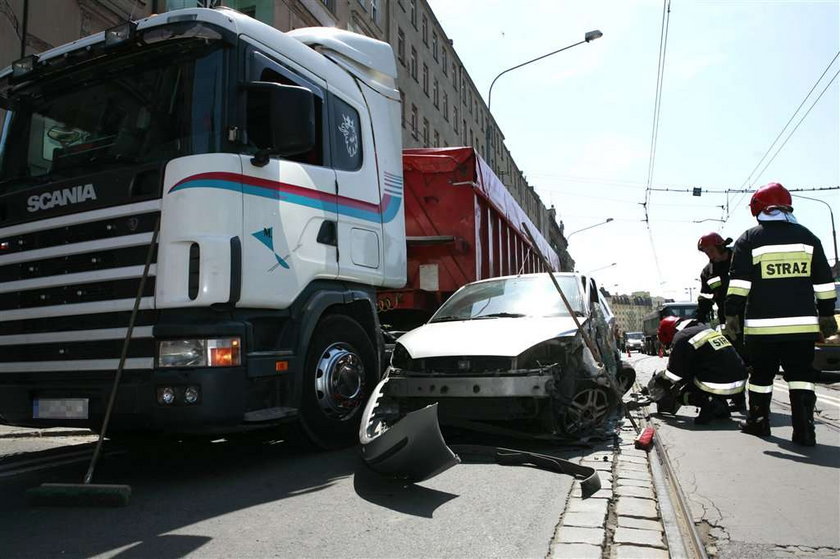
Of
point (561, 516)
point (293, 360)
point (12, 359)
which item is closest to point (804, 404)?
point (561, 516)

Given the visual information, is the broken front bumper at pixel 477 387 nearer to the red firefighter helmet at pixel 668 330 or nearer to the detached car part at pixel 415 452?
the detached car part at pixel 415 452

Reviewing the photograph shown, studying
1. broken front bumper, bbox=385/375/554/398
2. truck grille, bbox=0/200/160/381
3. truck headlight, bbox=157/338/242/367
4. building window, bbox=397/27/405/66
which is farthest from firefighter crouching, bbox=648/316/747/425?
building window, bbox=397/27/405/66

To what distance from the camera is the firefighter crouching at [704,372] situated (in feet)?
20.7

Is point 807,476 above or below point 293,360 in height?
below

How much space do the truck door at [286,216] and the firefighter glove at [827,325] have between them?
389 centimetres

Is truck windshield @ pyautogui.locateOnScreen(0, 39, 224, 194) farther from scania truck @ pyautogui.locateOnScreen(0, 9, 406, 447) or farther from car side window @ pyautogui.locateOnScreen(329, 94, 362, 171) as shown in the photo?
car side window @ pyautogui.locateOnScreen(329, 94, 362, 171)

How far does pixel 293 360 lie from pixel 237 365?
1.69 ft

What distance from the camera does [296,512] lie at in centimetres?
338

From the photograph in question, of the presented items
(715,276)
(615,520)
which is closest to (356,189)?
(615,520)

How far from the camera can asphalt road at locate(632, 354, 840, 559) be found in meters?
2.95

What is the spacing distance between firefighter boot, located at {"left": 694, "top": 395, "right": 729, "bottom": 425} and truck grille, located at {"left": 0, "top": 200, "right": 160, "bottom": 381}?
5.10 m

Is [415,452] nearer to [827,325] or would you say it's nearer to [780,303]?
[780,303]

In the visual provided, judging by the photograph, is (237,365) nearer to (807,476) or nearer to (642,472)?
(642,472)

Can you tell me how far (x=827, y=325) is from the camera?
5.18 metres
